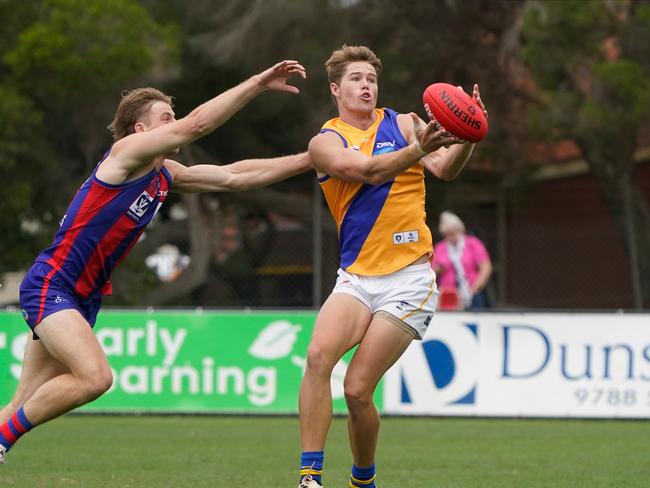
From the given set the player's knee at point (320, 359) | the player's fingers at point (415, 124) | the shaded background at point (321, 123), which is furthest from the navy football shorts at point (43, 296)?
the shaded background at point (321, 123)

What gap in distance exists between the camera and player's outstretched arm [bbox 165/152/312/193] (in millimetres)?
6934

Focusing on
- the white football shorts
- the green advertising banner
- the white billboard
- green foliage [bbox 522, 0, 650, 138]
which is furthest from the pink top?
the white football shorts

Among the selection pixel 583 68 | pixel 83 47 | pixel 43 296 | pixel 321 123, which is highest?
pixel 83 47

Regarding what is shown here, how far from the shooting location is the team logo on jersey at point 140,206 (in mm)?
6492

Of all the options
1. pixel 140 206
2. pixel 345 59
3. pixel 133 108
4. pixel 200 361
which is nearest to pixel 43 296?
pixel 140 206

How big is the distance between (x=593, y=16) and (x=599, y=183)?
2728 millimetres

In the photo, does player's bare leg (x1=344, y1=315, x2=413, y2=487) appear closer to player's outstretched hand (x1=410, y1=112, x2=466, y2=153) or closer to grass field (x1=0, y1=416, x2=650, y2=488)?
player's outstretched hand (x1=410, y1=112, x2=466, y2=153)

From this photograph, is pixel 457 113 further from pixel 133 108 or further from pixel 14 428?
pixel 14 428

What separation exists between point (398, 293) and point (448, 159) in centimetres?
73

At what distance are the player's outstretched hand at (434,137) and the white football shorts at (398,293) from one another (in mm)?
819

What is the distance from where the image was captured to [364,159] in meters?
6.28

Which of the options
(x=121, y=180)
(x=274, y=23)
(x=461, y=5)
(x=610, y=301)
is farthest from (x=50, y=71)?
(x=121, y=180)

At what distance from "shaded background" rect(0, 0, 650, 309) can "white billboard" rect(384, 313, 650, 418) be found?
13.1 ft

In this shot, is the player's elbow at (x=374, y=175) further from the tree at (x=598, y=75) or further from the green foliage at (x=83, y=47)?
the green foliage at (x=83, y=47)
